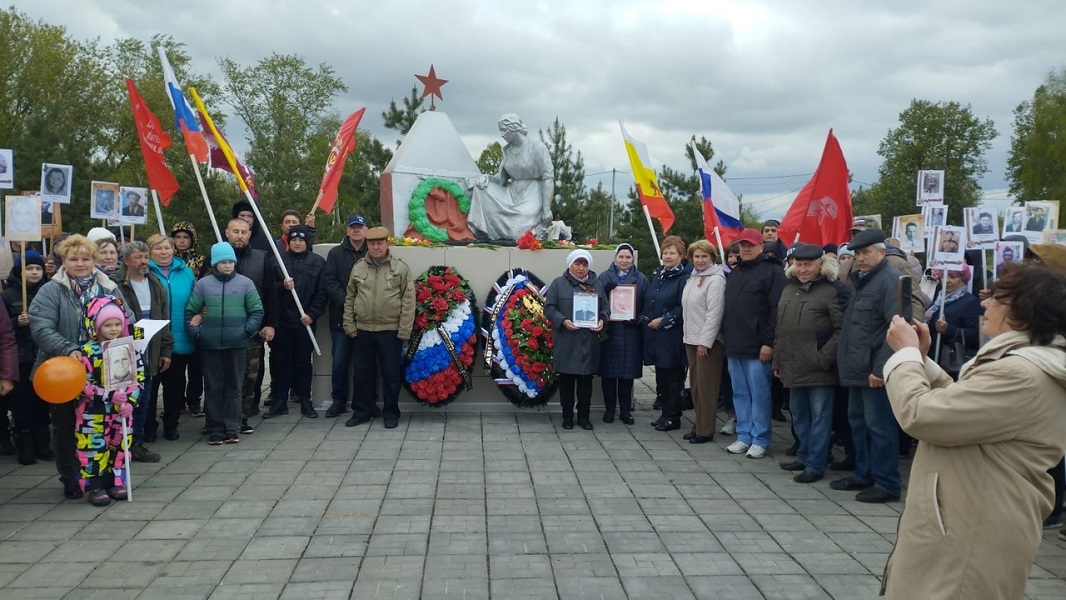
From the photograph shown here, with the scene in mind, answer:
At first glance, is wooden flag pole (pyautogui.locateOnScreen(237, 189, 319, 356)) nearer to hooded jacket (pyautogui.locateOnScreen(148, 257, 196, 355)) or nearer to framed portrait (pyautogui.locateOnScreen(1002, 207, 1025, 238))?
hooded jacket (pyautogui.locateOnScreen(148, 257, 196, 355))

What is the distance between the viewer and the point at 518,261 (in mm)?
8969

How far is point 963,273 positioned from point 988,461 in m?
5.43

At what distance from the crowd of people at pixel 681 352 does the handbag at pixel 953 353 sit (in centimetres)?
2

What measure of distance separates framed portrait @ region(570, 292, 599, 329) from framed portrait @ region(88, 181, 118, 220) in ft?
17.6

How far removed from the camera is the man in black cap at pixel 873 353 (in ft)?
18.6

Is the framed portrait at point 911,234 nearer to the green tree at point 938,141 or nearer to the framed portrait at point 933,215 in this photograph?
the framed portrait at point 933,215

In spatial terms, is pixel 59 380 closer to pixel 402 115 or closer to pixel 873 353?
pixel 873 353

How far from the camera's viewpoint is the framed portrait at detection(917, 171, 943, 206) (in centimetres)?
809

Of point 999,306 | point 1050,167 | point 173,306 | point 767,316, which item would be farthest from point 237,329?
point 1050,167

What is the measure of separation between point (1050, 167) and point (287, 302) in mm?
37423

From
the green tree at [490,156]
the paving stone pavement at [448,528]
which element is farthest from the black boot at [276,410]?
the green tree at [490,156]

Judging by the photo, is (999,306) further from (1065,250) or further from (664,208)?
(664,208)

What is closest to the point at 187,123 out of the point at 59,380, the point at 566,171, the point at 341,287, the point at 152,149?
the point at 152,149

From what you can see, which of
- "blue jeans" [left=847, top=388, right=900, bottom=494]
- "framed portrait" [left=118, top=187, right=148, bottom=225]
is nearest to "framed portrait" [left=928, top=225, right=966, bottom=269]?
"blue jeans" [left=847, top=388, right=900, bottom=494]
